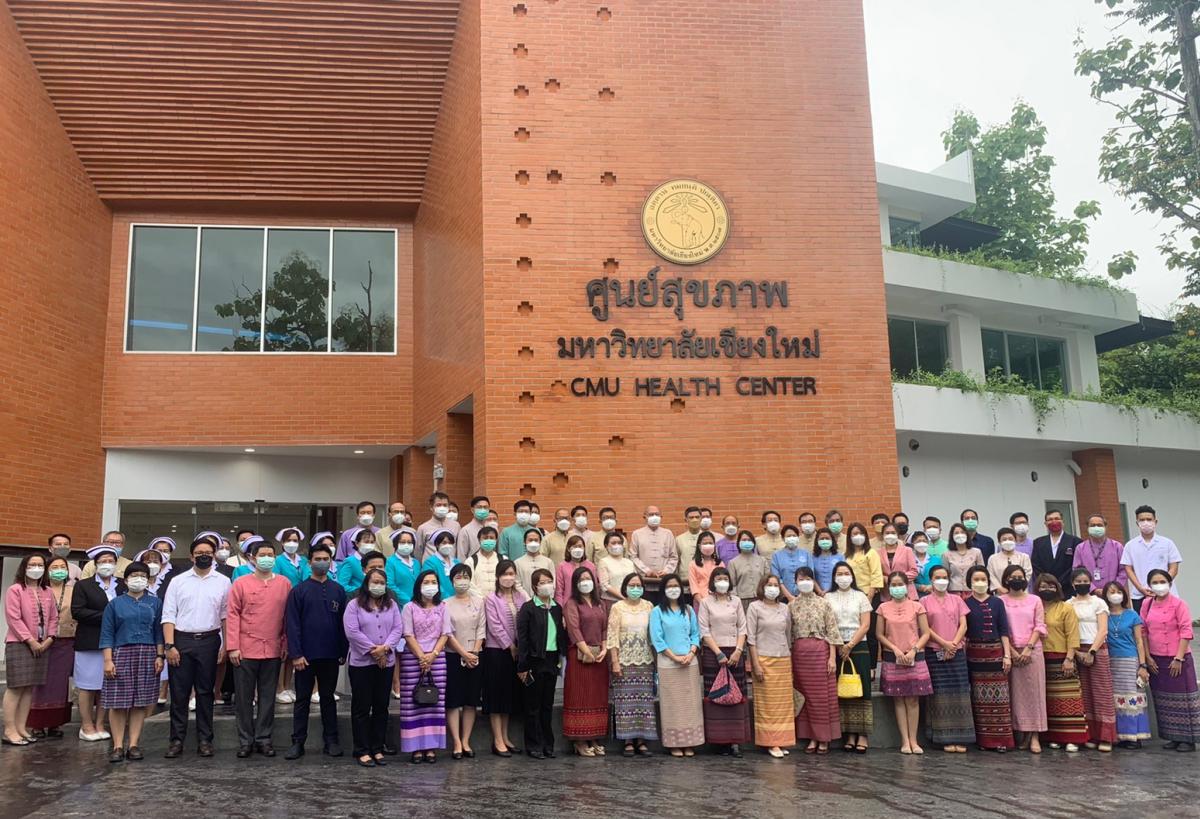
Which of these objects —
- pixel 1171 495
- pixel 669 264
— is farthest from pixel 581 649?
pixel 1171 495

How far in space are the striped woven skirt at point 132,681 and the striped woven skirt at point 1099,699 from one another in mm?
7668

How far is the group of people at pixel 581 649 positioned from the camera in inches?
318

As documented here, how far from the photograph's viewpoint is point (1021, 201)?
23469mm

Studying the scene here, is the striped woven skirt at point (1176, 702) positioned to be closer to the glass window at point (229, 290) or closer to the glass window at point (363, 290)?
the glass window at point (363, 290)

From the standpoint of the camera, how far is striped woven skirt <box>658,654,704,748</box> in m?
8.38

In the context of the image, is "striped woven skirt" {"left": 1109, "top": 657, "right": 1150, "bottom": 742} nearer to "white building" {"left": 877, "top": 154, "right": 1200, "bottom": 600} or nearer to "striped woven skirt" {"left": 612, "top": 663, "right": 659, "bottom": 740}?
"striped woven skirt" {"left": 612, "top": 663, "right": 659, "bottom": 740}

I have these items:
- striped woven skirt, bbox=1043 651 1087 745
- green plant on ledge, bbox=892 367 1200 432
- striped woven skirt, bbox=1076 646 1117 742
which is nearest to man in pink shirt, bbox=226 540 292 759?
striped woven skirt, bbox=1043 651 1087 745

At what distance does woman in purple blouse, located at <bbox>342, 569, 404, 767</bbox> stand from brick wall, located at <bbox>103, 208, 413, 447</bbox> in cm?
757

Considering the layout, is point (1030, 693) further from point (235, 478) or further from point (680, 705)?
point (235, 478)

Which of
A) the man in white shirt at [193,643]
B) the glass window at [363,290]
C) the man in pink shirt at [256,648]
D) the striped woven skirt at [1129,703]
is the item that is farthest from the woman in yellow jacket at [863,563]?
the glass window at [363,290]

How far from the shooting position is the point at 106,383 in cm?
1527

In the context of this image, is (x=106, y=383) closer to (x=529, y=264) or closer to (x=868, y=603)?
(x=529, y=264)

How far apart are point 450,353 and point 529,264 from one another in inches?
80.2

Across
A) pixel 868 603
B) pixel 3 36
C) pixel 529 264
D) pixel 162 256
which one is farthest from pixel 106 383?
pixel 868 603
